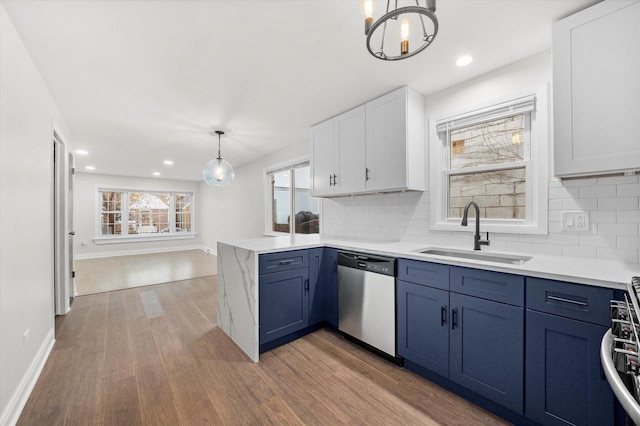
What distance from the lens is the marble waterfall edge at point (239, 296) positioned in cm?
224

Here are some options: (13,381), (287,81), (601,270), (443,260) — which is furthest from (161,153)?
(601,270)

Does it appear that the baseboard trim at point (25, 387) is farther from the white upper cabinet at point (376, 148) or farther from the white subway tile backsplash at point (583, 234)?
the white subway tile backsplash at point (583, 234)

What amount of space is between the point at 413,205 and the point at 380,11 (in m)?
1.72

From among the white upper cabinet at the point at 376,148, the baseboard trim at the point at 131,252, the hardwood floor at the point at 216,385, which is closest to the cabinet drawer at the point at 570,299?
the hardwood floor at the point at 216,385

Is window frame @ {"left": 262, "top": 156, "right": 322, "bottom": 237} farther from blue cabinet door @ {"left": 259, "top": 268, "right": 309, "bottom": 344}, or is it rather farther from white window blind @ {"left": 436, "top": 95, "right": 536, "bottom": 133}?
white window blind @ {"left": 436, "top": 95, "right": 536, "bottom": 133}

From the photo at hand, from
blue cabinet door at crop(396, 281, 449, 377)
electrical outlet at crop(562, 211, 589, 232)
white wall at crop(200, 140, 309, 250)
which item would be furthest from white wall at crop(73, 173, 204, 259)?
electrical outlet at crop(562, 211, 589, 232)

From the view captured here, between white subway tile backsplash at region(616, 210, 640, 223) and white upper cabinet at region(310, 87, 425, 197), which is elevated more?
white upper cabinet at region(310, 87, 425, 197)

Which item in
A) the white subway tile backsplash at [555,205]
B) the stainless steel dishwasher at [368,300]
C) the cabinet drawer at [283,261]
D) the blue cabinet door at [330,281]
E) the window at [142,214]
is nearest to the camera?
the white subway tile backsplash at [555,205]

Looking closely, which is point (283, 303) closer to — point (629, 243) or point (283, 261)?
point (283, 261)

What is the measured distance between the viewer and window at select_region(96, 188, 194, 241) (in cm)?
756

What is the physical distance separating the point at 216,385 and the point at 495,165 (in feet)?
9.15

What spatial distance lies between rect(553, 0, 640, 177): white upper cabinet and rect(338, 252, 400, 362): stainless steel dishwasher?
1350mm

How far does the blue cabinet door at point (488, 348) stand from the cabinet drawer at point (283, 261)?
4.30 ft

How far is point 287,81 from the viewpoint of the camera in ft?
7.94
